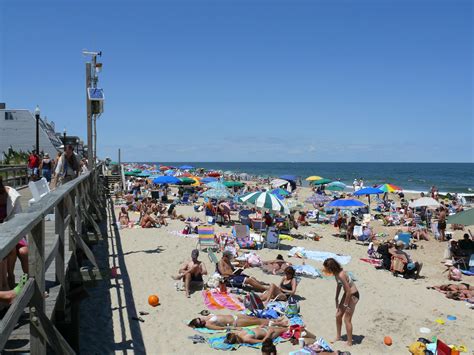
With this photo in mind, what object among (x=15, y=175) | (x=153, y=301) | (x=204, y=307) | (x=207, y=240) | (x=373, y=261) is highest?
(x=15, y=175)

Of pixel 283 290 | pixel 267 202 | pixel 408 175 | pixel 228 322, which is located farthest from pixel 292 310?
pixel 408 175

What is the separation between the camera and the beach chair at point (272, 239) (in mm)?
13422

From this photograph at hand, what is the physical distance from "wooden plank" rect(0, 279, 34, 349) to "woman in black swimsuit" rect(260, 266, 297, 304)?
5937mm

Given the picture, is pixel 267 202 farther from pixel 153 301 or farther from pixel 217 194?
pixel 153 301

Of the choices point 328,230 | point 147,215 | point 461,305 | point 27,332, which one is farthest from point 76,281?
point 328,230

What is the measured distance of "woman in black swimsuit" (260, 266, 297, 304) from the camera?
26.6 ft

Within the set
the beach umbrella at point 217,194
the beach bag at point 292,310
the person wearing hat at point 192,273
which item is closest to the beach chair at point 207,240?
the person wearing hat at point 192,273

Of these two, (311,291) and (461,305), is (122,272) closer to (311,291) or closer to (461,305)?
(311,291)

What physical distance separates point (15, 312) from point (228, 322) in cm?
506

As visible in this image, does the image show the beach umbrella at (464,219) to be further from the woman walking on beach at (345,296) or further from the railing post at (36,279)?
the railing post at (36,279)

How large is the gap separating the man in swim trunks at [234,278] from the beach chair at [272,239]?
4.02 meters

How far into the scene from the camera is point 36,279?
8.85 feet

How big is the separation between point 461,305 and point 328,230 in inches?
371

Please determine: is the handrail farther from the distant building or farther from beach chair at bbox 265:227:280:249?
the distant building
